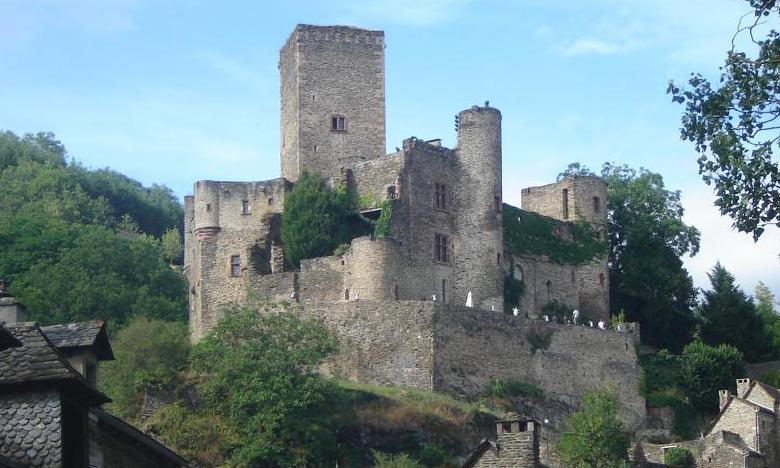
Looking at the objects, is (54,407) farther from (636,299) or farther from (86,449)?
(636,299)

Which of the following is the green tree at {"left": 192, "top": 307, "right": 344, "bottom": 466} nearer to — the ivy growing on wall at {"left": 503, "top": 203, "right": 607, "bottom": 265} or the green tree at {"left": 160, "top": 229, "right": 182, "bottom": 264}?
the ivy growing on wall at {"left": 503, "top": 203, "right": 607, "bottom": 265}

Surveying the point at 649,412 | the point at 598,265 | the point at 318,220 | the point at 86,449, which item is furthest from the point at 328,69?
the point at 86,449

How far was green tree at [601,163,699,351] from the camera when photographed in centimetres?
7200

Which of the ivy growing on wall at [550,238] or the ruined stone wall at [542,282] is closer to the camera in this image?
the ruined stone wall at [542,282]

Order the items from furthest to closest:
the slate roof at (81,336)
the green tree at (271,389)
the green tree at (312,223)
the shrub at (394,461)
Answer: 1. the green tree at (312,223)
2. the green tree at (271,389)
3. the shrub at (394,461)
4. the slate roof at (81,336)

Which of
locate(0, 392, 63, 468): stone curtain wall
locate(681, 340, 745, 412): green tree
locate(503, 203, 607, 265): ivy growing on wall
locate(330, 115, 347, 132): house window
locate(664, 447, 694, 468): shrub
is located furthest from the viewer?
locate(503, 203, 607, 265): ivy growing on wall

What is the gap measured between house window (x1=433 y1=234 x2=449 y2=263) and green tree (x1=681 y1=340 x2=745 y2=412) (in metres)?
10.1

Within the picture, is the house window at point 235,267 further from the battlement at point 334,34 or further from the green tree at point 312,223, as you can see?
the battlement at point 334,34

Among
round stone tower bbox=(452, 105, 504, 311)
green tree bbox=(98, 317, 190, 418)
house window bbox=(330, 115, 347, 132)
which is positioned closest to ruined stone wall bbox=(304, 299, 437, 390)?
round stone tower bbox=(452, 105, 504, 311)

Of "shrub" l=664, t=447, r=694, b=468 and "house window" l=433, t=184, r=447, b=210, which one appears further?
"house window" l=433, t=184, r=447, b=210

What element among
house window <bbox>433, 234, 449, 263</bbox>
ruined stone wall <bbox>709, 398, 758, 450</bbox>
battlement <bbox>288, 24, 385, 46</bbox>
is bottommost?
ruined stone wall <bbox>709, 398, 758, 450</bbox>

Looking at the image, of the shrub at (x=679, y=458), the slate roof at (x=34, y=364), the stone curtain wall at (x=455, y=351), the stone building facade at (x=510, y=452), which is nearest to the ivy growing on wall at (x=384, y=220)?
the stone curtain wall at (x=455, y=351)

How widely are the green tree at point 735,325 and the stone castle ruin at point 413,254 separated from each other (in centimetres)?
583

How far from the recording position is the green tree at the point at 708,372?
64.4 m
